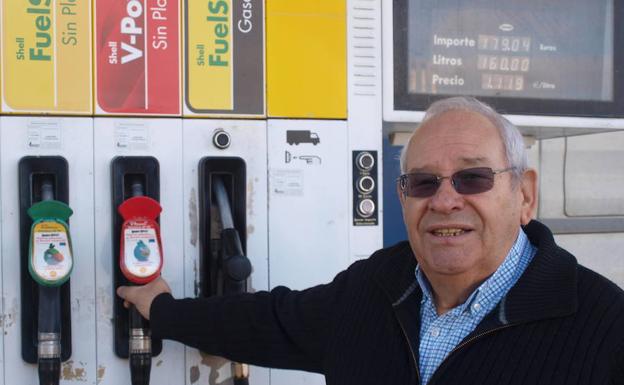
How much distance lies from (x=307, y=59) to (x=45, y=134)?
0.71m

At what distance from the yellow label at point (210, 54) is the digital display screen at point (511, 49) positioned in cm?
54

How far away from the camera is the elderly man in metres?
1.59

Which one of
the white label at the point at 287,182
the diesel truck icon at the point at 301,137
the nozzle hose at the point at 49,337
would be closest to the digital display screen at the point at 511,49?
the diesel truck icon at the point at 301,137

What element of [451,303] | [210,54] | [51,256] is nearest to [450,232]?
[451,303]

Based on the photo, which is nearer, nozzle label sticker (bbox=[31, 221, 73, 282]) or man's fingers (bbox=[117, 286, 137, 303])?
nozzle label sticker (bbox=[31, 221, 73, 282])

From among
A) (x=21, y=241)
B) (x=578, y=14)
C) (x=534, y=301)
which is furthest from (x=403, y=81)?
(x=21, y=241)

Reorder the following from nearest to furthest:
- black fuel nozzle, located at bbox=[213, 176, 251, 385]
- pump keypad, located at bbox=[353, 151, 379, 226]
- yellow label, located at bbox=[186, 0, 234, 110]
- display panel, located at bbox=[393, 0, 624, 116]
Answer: black fuel nozzle, located at bbox=[213, 176, 251, 385] < yellow label, located at bbox=[186, 0, 234, 110] < pump keypad, located at bbox=[353, 151, 379, 226] < display panel, located at bbox=[393, 0, 624, 116]

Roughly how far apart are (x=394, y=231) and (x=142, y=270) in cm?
170

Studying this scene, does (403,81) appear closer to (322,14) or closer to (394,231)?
(322,14)

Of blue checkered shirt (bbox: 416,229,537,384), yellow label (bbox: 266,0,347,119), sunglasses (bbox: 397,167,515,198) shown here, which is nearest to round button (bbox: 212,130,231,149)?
yellow label (bbox: 266,0,347,119)

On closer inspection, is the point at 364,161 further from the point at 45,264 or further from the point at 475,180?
the point at 45,264

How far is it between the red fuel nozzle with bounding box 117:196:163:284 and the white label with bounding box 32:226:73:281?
13 centimetres

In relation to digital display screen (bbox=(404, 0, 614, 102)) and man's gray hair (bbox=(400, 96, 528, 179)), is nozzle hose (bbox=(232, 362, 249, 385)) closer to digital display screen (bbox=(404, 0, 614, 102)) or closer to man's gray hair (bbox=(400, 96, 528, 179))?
man's gray hair (bbox=(400, 96, 528, 179))

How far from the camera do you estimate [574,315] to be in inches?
62.7
